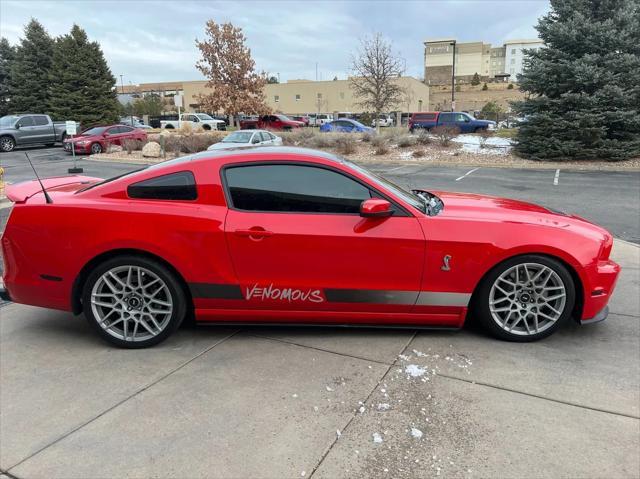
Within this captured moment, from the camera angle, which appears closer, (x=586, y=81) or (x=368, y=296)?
(x=368, y=296)

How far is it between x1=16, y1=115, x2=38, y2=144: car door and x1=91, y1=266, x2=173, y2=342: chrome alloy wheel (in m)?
26.2

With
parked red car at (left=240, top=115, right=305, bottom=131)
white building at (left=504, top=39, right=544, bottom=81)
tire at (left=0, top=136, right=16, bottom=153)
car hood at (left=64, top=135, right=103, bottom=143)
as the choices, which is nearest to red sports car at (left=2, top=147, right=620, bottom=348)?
car hood at (left=64, top=135, right=103, bottom=143)

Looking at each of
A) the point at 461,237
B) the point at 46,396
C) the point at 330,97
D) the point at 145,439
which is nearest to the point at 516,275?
the point at 461,237

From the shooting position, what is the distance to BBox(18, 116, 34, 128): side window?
82.9 ft

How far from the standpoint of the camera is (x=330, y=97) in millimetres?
72625

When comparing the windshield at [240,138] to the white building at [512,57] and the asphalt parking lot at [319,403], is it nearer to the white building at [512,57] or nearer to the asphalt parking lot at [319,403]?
the asphalt parking lot at [319,403]

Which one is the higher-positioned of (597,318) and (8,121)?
(8,121)

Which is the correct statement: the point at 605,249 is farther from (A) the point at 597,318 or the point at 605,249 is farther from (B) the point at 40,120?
(B) the point at 40,120

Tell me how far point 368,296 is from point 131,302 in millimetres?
1763

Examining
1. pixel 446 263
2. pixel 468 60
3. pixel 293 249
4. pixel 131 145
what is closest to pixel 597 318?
pixel 446 263

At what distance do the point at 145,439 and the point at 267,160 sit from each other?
2.05m

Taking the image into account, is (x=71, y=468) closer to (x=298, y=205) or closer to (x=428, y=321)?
(x=298, y=205)

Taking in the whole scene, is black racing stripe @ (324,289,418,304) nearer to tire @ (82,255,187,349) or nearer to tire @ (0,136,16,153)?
tire @ (82,255,187,349)

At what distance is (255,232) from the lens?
3496 millimetres
